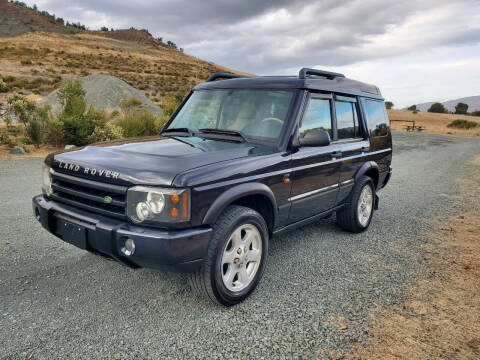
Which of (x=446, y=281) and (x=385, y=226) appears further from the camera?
(x=385, y=226)

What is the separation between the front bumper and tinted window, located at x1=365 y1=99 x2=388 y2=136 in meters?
3.46

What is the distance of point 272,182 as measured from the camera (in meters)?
3.34

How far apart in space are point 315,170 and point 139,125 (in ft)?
35.0

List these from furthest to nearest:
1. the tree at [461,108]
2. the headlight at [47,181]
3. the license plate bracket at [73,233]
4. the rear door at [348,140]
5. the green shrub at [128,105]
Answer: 1. the tree at [461,108]
2. the green shrub at [128,105]
3. the rear door at [348,140]
4. the headlight at [47,181]
5. the license plate bracket at [73,233]

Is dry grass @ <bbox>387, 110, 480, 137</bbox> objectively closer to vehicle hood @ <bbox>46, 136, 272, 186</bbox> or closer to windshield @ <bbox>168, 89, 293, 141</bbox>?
windshield @ <bbox>168, 89, 293, 141</bbox>

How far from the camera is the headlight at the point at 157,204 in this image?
2572mm

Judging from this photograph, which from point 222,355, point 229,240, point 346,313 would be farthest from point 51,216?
point 346,313

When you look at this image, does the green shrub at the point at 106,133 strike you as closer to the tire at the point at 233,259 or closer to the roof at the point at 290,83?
the roof at the point at 290,83

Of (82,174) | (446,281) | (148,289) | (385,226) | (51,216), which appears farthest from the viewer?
(385,226)

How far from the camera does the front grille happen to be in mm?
2744

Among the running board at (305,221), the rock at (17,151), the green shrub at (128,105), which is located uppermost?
the green shrub at (128,105)

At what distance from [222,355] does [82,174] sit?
5.75 ft

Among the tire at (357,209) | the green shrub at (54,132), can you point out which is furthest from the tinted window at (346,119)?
the green shrub at (54,132)

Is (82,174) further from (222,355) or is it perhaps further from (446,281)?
(446,281)
